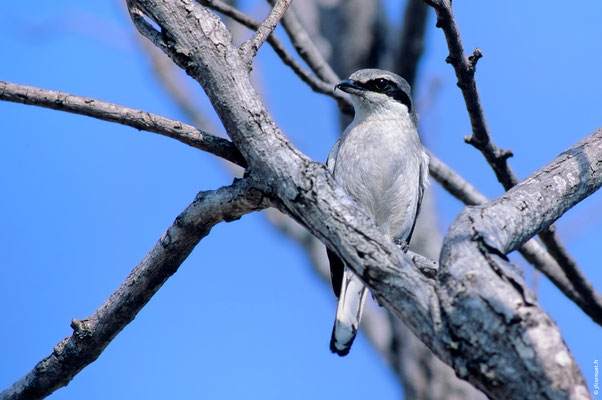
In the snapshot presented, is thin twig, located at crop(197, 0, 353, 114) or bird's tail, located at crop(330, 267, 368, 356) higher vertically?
thin twig, located at crop(197, 0, 353, 114)

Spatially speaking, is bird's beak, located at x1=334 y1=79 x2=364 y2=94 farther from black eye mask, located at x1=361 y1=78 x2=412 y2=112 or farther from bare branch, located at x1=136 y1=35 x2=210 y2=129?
bare branch, located at x1=136 y1=35 x2=210 y2=129

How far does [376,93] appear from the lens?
514cm

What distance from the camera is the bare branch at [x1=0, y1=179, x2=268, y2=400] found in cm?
295

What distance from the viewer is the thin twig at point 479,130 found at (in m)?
3.42

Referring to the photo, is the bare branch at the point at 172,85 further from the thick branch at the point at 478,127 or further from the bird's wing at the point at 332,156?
the thick branch at the point at 478,127

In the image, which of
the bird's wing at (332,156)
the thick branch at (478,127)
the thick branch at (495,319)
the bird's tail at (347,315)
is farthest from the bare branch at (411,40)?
the thick branch at (495,319)

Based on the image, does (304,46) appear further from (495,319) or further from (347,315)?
(495,319)

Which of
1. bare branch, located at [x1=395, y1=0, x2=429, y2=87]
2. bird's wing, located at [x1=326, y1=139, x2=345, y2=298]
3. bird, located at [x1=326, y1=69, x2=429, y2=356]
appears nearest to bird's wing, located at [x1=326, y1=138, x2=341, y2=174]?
bird, located at [x1=326, y1=69, x2=429, y2=356]

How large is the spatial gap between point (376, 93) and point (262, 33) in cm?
198

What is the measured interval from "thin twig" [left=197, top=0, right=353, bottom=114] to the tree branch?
160 centimetres

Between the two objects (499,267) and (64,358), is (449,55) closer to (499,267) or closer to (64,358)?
(499,267)

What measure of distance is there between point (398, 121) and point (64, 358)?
9.69 feet

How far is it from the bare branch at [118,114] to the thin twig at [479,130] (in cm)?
123

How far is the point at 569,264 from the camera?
14.7 feet
